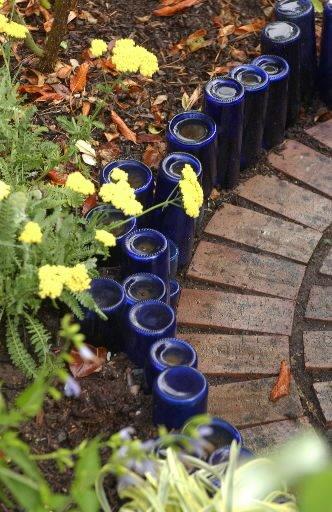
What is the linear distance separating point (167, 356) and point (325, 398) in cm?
55

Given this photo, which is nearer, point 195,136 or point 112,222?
point 112,222

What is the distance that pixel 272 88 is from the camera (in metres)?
2.54

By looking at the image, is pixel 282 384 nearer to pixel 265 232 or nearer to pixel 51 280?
pixel 265 232

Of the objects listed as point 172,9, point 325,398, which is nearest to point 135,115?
point 172,9

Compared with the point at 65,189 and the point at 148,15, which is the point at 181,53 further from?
the point at 65,189

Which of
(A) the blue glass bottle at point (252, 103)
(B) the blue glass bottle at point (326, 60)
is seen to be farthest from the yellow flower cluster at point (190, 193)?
(B) the blue glass bottle at point (326, 60)

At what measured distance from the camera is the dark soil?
1762 millimetres

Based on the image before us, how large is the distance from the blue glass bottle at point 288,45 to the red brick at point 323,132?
13cm

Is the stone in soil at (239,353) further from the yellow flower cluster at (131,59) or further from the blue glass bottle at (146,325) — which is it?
the yellow flower cluster at (131,59)

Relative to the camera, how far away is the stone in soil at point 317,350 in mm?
2127

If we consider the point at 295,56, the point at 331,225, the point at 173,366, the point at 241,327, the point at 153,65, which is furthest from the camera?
the point at 295,56

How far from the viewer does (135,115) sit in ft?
8.84

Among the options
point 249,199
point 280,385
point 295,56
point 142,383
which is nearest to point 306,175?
point 249,199

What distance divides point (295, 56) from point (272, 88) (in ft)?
0.59
